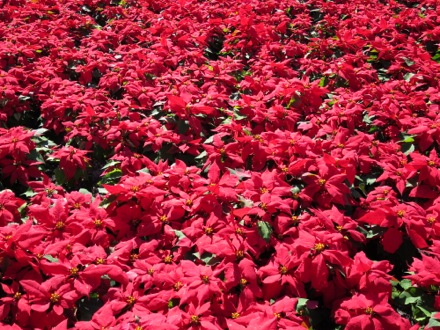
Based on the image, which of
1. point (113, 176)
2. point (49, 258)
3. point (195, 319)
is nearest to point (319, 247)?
point (195, 319)

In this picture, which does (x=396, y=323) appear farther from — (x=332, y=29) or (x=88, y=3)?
(x=88, y=3)

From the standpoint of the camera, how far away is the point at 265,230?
1.88m

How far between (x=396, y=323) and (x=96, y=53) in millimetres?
3069

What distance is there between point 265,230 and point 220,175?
57 centimetres

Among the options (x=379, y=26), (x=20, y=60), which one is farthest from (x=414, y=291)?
(x=20, y=60)

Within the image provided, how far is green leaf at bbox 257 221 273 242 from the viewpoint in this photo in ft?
6.10

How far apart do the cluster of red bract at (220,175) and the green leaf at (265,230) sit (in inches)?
0.5

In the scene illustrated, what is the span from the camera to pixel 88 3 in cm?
459

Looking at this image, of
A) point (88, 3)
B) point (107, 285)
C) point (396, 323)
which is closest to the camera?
point (396, 323)

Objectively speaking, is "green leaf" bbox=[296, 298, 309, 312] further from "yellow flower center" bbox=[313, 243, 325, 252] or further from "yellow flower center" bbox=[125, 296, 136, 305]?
"yellow flower center" bbox=[125, 296, 136, 305]

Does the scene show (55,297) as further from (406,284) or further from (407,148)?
(407,148)

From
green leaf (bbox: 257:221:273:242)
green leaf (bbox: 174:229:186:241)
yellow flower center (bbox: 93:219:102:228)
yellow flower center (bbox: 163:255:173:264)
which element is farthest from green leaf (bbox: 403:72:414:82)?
yellow flower center (bbox: 93:219:102:228)

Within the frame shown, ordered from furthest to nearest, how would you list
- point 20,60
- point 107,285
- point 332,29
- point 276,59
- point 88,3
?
point 88,3
point 332,29
point 276,59
point 20,60
point 107,285

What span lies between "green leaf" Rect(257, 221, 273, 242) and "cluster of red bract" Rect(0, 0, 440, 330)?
0.05 ft
